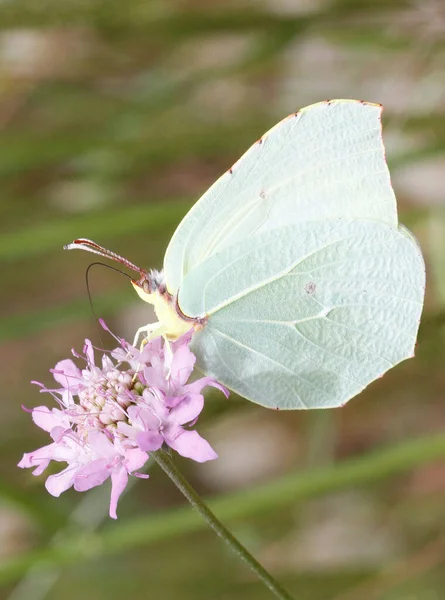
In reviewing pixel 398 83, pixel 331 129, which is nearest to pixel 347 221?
pixel 331 129

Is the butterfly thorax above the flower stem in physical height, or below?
above

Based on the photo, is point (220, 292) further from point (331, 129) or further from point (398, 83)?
point (398, 83)

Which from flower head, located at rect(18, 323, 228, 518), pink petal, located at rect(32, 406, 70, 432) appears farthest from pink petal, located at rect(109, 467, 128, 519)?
pink petal, located at rect(32, 406, 70, 432)

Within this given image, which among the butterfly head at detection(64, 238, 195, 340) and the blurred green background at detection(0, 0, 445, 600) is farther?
the blurred green background at detection(0, 0, 445, 600)

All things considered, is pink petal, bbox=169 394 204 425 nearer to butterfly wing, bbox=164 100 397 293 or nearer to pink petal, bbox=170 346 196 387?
pink petal, bbox=170 346 196 387

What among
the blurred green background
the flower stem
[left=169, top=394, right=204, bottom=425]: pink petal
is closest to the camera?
the flower stem

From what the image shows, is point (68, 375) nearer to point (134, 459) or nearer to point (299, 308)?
point (134, 459)

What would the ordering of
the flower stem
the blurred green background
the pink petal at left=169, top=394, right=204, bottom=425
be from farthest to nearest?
the blurred green background
the pink petal at left=169, top=394, right=204, bottom=425
the flower stem

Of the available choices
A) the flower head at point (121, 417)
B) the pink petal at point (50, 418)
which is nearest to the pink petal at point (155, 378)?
the flower head at point (121, 417)
